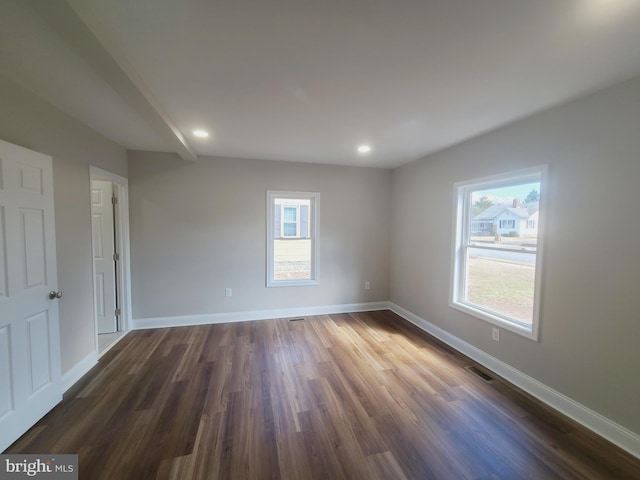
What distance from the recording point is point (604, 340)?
6.13 feet

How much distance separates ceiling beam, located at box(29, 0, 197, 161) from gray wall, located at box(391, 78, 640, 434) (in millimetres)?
3187

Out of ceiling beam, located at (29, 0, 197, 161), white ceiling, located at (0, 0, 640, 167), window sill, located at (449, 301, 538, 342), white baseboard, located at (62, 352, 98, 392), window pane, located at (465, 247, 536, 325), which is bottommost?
white baseboard, located at (62, 352, 98, 392)

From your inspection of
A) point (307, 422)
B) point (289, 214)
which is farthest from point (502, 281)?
point (289, 214)

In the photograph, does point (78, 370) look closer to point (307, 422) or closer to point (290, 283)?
point (307, 422)

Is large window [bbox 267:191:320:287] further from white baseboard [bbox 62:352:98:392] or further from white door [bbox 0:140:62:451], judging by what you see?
white door [bbox 0:140:62:451]

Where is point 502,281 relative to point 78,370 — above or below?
above

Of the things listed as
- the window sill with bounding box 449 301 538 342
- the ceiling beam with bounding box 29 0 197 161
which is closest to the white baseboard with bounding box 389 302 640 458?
the window sill with bounding box 449 301 538 342

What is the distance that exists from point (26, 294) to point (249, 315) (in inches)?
100

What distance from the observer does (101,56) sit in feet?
4.72

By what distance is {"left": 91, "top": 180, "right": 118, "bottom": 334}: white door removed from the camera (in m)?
3.30

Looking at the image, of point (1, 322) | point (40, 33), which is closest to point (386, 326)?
point (1, 322)

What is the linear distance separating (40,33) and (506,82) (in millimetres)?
2806

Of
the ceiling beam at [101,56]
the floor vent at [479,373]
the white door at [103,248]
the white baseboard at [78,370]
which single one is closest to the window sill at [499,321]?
the floor vent at [479,373]

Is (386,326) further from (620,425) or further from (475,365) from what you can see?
(620,425)
